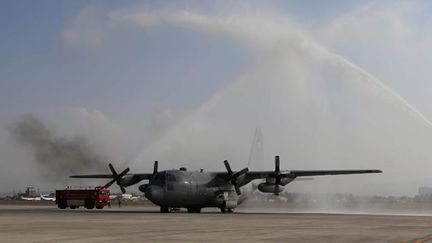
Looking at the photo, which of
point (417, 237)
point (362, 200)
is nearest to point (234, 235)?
point (417, 237)

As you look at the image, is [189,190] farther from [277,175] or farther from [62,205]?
[62,205]

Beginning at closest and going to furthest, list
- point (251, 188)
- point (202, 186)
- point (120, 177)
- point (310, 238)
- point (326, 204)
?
point (310, 238), point (202, 186), point (120, 177), point (251, 188), point (326, 204)

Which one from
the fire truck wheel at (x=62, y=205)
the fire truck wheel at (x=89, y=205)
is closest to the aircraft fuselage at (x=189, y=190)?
the fire truck wheel at (x=89, y=205)

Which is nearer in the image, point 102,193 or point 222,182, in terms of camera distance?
point 222,182

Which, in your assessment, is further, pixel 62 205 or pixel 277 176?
pixel 62 205

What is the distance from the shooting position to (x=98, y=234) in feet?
71.8

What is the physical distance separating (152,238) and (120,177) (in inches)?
1448

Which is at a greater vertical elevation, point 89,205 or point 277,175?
point 277,175

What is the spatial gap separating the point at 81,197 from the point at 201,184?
13286mm

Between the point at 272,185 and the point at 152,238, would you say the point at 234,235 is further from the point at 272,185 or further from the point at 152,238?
the point at 272,185

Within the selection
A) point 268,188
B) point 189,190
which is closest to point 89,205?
point 189,190

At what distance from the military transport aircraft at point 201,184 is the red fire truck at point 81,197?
2099 mm

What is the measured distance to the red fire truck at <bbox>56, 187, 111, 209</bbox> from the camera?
192 ft

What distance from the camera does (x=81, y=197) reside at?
58.7m
